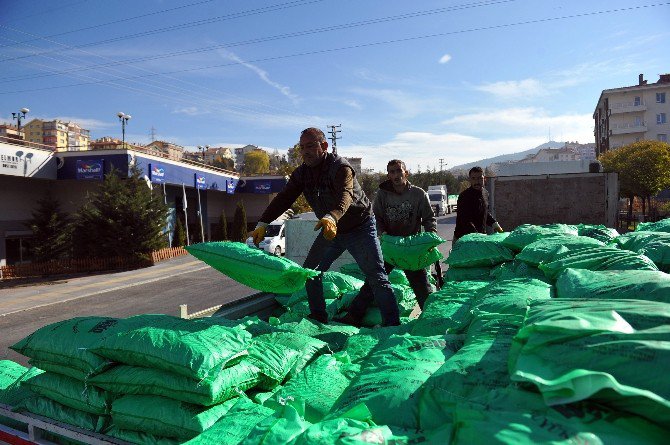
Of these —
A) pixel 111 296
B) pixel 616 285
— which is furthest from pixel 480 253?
pixel 111 296

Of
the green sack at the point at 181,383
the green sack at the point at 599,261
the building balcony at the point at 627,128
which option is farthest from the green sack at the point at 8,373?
the building balcony at the point at 627,128

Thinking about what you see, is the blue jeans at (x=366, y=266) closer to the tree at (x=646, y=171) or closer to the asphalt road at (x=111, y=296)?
the asphalt road at (x=111, y=296)

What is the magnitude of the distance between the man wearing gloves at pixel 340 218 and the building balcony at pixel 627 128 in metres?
66.0

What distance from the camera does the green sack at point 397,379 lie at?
160cm

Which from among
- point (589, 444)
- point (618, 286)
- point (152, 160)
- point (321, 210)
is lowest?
point (589, 444)

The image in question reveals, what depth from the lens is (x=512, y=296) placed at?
2.56 meters

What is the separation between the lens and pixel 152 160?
22297 millimetres

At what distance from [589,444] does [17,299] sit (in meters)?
15.9

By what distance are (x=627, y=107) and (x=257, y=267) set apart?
67.7 metres

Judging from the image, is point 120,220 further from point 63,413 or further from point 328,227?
point 63,413

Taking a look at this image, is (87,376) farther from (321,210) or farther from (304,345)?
(321,210)

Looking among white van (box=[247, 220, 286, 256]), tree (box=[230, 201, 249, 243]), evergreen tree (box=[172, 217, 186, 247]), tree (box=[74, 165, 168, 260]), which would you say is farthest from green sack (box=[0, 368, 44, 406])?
tree (box=[230, 201, 249, 243])

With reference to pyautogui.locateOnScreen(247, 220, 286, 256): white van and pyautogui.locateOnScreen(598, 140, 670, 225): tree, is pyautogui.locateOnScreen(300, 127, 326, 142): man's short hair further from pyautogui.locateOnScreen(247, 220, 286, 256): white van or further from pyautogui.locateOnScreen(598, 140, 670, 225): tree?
pyautogui.locateOnScreen(598, 140, 670, 225): tree

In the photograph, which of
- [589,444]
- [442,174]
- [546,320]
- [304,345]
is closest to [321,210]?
[304,345]
